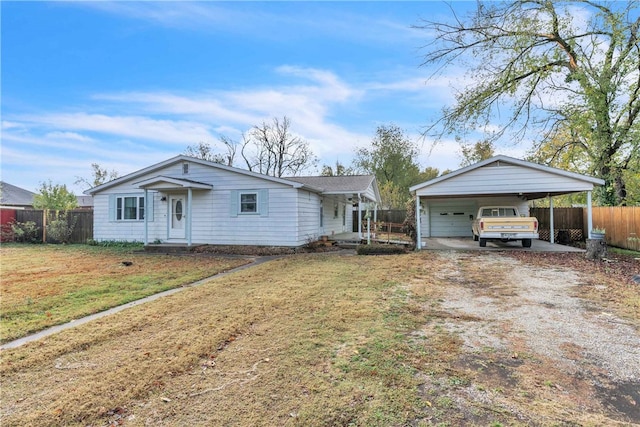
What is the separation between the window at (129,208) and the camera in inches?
605

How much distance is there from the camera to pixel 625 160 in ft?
48.8

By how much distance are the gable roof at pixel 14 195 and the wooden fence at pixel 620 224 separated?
40.0 meters

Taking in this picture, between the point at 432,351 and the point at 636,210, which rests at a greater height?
the point at 636,210

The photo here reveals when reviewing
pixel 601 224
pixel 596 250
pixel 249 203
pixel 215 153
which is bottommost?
pixel 596 250

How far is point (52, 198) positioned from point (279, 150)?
931 inches

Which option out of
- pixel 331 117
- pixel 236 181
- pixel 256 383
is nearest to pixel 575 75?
pixel 331 117

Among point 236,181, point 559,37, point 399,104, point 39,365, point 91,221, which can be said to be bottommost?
point 39,365

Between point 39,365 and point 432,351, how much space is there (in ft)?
13.6

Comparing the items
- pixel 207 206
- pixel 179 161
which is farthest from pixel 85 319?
pixel 179 161

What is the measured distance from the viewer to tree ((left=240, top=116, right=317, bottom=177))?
37.5m

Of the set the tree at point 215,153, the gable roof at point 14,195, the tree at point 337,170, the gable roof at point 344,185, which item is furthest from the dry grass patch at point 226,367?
the tree at point 215,153

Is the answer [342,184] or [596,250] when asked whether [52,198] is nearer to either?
[342,184]

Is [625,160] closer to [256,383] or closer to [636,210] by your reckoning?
[636,210]

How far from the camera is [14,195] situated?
30.9 metres
